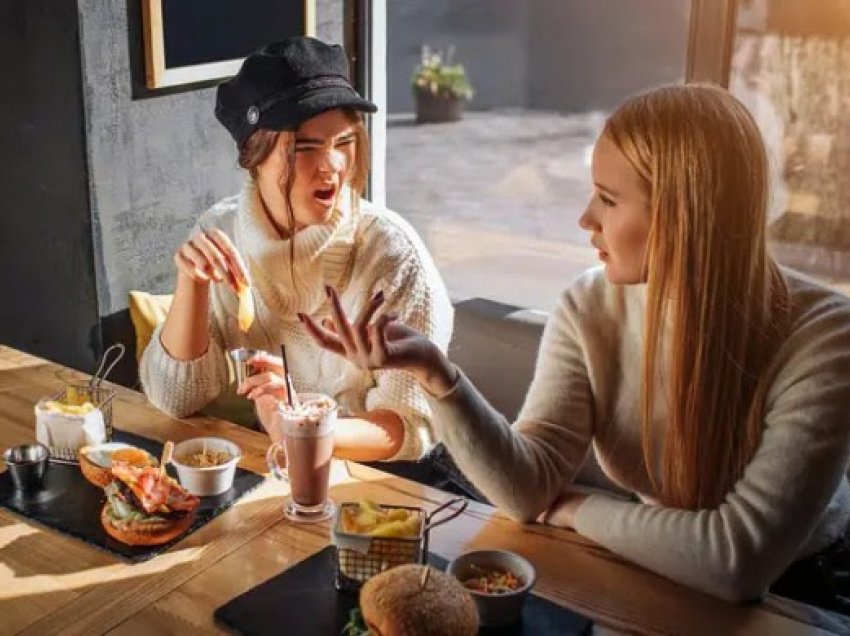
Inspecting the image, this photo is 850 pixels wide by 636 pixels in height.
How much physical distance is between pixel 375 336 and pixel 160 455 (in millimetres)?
550

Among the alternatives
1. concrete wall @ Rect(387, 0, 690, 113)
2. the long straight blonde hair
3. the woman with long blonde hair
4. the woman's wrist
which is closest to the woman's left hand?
the woman with long blonde hair

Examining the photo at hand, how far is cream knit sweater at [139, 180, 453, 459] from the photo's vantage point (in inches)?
80.3

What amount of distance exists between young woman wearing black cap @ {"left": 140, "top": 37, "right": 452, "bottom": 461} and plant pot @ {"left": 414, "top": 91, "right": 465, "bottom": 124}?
4832mm

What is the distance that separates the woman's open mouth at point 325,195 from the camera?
2037mm

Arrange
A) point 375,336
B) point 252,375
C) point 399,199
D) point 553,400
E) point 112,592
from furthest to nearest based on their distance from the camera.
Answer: point 399,199
point 252,375
point 553,400
point 375,336
point 112,592

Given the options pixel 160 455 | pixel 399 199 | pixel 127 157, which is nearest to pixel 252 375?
pixel 160 455

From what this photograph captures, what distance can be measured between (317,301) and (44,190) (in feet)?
3.30

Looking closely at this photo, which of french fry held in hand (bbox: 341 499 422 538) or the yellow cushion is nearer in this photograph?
french fry held in hand (bbox: 341 499 422 538)

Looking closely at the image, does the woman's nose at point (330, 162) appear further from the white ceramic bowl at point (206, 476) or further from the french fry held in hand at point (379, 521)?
the french fry held in hand at point (379, 521)

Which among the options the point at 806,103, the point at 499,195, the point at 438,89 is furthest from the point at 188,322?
the point at 438,89

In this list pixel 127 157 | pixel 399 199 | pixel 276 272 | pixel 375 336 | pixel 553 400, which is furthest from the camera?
pixel 399 199

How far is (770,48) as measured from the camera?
275cm

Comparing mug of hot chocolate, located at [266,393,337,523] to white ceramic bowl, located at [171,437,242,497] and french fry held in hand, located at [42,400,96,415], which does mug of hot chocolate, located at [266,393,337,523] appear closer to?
white ceramic bowl, located at [171,437,242,497]

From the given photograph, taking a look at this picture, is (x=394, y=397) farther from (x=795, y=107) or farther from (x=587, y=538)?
(x=795, y=107)
